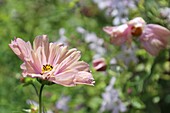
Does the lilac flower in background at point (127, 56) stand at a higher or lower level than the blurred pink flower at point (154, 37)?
lower

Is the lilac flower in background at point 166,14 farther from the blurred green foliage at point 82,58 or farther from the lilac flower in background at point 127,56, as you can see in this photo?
the lilac flower in background at point 127,56

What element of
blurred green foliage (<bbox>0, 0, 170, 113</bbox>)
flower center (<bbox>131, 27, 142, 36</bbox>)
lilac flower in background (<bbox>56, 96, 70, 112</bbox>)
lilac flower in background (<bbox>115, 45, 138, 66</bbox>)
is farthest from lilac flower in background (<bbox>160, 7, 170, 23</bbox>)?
lilac flower in background (<bbox>56, 96, 70, 112</bbox>)

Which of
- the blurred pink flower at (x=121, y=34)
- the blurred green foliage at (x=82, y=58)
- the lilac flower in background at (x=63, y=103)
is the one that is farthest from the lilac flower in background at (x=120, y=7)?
the blurred pink flower at (x=121, y=34)

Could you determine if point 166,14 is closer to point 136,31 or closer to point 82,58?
point 136,31

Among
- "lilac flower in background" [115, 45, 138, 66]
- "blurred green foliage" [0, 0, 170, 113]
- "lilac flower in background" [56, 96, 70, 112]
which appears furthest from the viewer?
"lilac flower in background" [56, 96, 70, 112]

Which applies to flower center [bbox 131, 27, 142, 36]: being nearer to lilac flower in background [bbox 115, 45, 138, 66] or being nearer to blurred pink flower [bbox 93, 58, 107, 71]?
blurred pink flower [bbox 93, 58, 107, 71]

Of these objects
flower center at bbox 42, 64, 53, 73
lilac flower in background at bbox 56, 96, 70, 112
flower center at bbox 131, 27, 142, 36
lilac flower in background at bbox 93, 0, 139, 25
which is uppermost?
flower center at bbox 42, 64, 53, 73

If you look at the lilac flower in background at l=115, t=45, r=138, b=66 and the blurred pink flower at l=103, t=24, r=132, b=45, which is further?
the lilac flower in background at l=115, t=45, r=138, b=66
